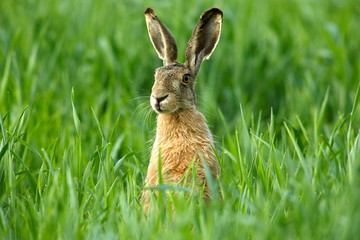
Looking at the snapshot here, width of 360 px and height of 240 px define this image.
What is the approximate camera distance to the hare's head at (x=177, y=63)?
3.84 meters

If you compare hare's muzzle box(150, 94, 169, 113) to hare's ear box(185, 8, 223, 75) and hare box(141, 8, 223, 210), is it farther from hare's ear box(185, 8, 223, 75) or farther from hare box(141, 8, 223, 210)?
hare's ear box(185, 8, 223, 75)

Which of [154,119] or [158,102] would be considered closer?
[158,102]

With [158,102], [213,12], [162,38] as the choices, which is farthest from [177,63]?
[158,102]

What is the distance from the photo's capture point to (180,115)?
3963mm

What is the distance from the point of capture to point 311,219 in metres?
2.68

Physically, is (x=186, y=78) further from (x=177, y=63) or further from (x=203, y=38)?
(x=203, y=38)

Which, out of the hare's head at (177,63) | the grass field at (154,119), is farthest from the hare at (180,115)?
the grass field at (154,119)

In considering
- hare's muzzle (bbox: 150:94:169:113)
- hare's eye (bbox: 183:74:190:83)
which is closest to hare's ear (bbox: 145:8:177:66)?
hare's eye (bbox: 183:74:190:83)

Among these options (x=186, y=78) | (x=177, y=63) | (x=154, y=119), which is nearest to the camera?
(x=186, y=78)

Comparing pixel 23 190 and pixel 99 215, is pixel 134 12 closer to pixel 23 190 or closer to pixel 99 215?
pixel 23 190

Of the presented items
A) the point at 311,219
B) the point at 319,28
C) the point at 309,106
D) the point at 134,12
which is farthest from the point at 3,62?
the point at 311,219

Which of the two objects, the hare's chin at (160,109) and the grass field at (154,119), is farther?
the hare's chin at (160,109)

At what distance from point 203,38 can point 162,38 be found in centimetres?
31

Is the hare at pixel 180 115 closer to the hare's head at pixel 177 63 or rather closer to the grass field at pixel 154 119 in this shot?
the hare's head at pixel 177 63
